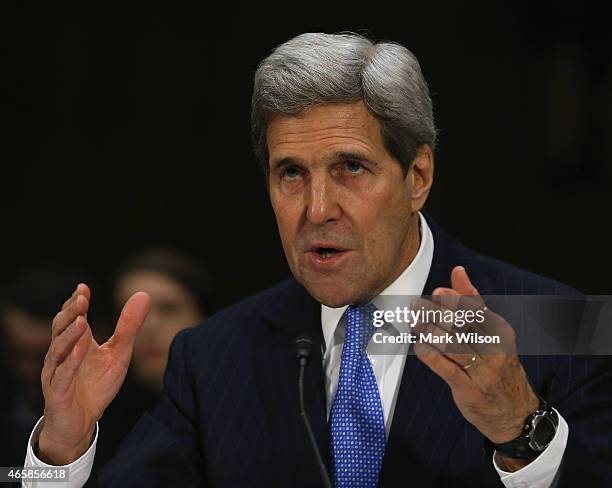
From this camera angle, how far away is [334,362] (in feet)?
8.41

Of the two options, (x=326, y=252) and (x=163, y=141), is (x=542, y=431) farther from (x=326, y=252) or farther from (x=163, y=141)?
(x=163, y=141)

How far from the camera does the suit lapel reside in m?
2.44

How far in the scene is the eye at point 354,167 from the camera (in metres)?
2.43

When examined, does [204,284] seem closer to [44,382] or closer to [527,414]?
[44,382]

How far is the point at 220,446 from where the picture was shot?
8.20ft

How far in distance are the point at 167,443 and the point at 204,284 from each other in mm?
1838

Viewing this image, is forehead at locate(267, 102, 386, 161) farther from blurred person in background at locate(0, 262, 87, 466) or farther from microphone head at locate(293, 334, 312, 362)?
blurred person in background at locate(0, 262, 87, 466)

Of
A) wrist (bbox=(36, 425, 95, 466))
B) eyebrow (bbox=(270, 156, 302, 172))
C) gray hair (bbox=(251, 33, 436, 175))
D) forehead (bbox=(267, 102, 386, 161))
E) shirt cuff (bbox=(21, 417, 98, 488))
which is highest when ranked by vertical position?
gray hair (bbox=(251, 33, 436, 175))

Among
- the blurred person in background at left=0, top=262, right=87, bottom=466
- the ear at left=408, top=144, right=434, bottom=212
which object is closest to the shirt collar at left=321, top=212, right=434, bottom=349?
the ear at left=408, top=144, right=434, bottom=212

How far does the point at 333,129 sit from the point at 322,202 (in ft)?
0.53

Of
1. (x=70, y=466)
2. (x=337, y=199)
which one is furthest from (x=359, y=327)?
(x=70, y=466)

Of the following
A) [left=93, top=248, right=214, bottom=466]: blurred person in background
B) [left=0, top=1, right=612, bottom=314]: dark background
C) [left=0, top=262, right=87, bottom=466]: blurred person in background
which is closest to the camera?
[left=0, top=262, right=87, bottom=466]: blurred person in background

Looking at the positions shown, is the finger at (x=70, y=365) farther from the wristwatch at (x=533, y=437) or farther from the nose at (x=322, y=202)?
the wristwatch at (x=533, y=437)

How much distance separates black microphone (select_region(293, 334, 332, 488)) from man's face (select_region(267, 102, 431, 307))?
124 mm
